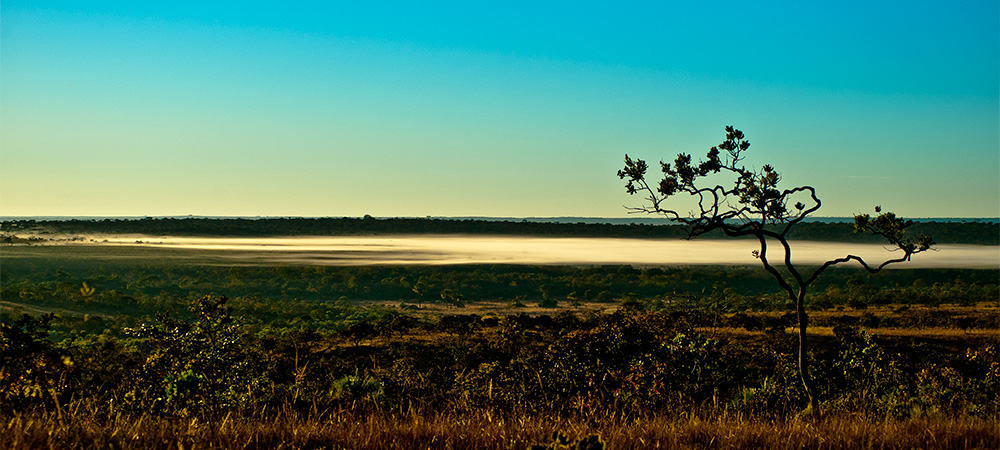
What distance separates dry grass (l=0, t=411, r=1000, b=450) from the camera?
16.0 feet

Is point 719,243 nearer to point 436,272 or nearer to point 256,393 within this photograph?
point 436,272

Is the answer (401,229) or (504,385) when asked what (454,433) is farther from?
(401,229)

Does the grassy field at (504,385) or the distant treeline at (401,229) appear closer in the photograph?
the grassy field at (504,385)

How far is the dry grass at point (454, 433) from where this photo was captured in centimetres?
487

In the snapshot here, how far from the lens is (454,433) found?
17.9 ft

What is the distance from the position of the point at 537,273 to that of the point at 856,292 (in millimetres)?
41127

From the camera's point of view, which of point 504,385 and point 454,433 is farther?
point 504,385

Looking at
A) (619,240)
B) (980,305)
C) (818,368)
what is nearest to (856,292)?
(980,305)

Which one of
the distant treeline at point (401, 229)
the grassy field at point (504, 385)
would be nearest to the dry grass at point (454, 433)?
the grassy field at point (504, 385)

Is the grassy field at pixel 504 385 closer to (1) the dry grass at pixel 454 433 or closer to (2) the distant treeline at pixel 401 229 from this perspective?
(1) the dry grass at pixel 454 433

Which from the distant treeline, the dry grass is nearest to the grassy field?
the dry grass

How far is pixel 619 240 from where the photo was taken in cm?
14900

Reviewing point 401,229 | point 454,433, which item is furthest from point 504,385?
point 401,229

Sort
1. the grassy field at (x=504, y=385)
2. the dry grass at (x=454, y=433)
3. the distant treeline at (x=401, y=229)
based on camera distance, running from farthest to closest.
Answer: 1. the distant treeline at (x=401, y=229)
2. the grassy field at (x=504, y=385)
3. the dry grass at (x=454, y=433)
